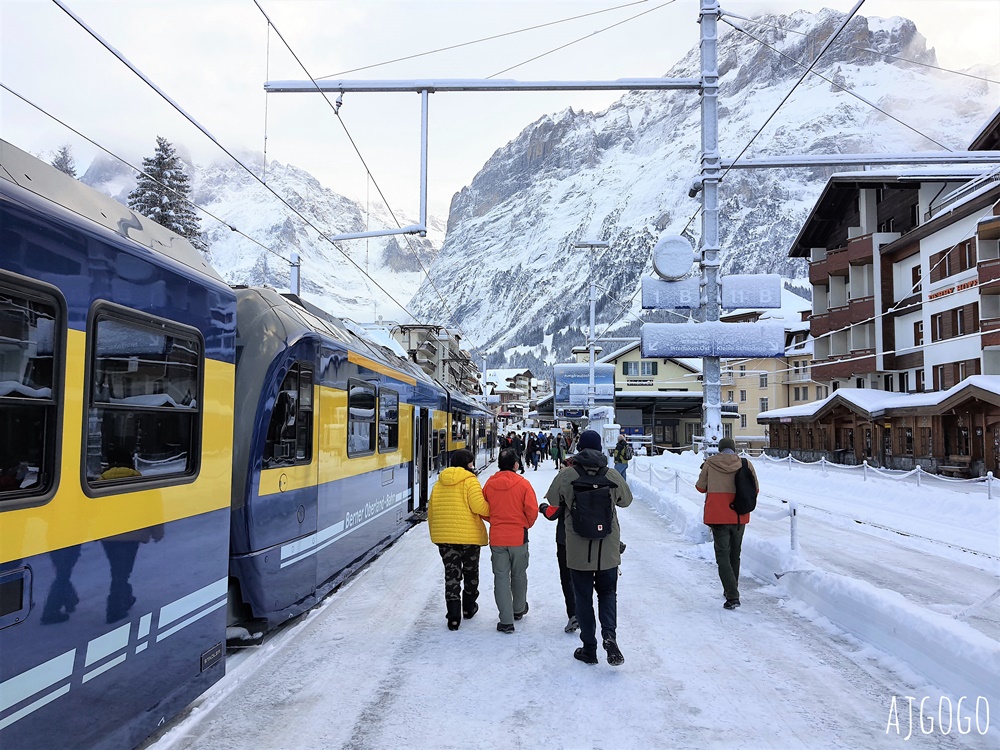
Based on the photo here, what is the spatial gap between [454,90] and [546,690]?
730cm

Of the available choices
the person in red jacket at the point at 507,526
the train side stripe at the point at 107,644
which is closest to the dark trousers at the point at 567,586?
the person in red jacket at the point at 507,526

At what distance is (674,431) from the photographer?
219 ft

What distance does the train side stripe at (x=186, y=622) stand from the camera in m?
4.08

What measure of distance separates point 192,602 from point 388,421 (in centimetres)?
643

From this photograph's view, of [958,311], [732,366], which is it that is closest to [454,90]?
[958,311]

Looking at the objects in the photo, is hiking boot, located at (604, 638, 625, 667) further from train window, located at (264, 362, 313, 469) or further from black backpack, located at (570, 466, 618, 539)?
train window, located at (264, 362, 313, 469)

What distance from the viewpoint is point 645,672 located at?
547 centimetres

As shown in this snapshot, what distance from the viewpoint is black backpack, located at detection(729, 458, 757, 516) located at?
7320 mm

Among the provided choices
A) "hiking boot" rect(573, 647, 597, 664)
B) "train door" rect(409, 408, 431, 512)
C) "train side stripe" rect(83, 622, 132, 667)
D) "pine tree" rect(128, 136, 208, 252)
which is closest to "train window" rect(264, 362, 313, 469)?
"train side stripe" rect(83, 622, 132, 667)

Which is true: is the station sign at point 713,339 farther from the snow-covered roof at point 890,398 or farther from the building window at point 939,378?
the building window at point 939,378

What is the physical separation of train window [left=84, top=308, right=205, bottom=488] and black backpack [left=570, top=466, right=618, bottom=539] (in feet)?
9.23

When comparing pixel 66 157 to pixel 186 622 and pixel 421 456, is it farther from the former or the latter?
pixel 186 622

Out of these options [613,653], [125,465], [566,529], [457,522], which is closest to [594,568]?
[566,529]

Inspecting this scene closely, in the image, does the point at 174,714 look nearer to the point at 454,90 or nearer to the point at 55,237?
the point at 55,237
